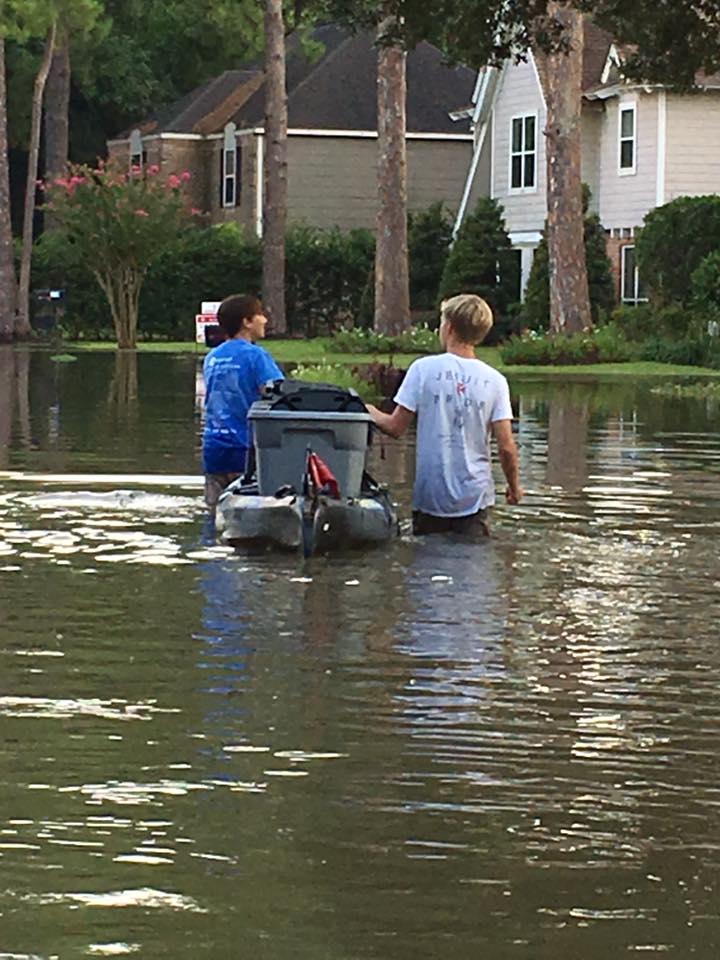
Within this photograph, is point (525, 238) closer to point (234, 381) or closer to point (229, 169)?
point (229, 169)

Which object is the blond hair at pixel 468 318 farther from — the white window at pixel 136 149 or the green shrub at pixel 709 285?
the white window at pixel 136 149

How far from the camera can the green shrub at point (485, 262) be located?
59.1 metres

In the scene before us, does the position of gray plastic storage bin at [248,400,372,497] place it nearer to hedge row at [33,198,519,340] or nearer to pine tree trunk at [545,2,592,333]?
pine tree trunk at [545,2,592,333]

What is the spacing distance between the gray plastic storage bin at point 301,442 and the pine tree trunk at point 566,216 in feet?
110

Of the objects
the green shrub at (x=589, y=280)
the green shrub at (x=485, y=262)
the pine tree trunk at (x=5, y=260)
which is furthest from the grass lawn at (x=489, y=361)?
the pine tree trunk at (x=5, y=260)

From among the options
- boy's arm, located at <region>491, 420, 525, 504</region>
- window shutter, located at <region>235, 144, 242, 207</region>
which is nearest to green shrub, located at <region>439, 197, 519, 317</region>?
window shutter, located at <region>235, 144, 242, 207</region>

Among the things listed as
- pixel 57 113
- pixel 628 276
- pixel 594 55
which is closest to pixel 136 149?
pixel 57 113

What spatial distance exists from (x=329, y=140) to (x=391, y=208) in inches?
751

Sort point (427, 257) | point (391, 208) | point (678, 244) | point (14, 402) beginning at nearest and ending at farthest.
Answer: point (14, 402), point (678, 244), point (391, 208), point (427, 257)

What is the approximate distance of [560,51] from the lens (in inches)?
1120

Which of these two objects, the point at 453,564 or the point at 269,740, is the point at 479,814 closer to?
the point at 269,740

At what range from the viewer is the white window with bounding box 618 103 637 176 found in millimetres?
57812

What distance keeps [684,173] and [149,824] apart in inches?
1981

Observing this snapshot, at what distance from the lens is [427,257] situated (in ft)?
212
